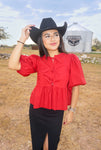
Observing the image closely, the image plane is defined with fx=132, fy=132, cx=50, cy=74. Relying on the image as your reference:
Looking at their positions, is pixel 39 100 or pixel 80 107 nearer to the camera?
pixel 39 100

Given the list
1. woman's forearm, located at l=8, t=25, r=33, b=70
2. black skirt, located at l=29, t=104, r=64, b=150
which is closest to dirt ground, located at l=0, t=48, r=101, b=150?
black skirt, located at l=29, t=104, r=64, b=150

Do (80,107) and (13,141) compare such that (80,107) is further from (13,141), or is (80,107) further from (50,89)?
(50,89)

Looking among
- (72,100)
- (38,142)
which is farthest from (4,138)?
(72,100)

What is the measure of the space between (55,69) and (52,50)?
0.89 ft

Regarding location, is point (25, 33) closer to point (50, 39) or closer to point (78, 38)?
point (50, 39)

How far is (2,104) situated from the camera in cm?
461

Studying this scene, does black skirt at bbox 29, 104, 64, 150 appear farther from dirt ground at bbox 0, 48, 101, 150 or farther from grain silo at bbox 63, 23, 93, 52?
grain silo at bbox 63, 23, 93, 52

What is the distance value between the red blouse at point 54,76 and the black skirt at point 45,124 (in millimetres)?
129

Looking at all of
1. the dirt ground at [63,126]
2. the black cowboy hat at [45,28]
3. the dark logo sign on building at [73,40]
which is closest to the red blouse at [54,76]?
the black cowboy hat at [45,28]

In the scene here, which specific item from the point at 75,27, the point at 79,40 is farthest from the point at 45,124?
the point at 75,27

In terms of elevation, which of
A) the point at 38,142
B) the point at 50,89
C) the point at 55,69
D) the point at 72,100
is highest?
the point at 55,69

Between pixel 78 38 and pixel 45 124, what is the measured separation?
22.7 m

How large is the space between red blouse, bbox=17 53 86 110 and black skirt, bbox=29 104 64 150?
0.42 feet

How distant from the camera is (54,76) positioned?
175 centimetres
